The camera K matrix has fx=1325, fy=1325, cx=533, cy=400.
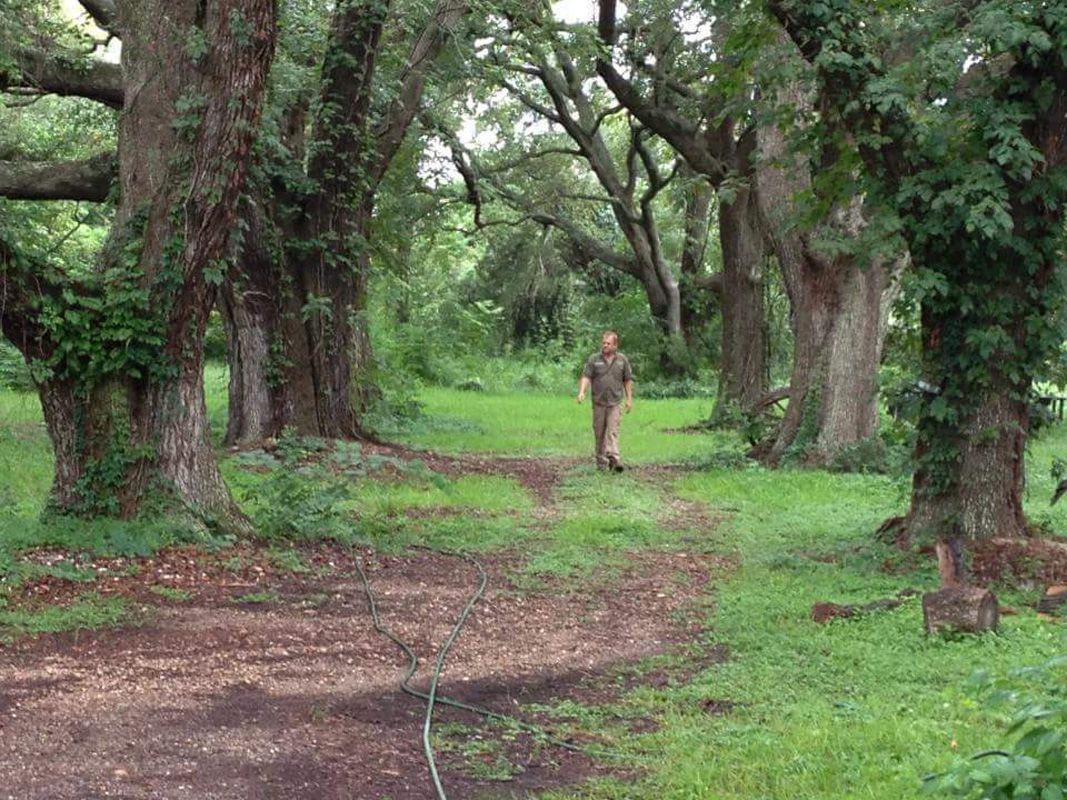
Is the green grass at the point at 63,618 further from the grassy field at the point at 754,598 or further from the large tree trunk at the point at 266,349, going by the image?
the large tree trunk at the point at 266,349

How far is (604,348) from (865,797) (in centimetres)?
1266

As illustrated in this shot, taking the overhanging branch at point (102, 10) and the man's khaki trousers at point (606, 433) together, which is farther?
the man's khaki trousers at point (606, 433)

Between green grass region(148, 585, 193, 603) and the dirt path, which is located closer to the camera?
the dirt path

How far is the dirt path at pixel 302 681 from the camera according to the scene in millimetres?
5590

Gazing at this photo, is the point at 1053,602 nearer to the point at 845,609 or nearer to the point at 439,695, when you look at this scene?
the point at 845,609

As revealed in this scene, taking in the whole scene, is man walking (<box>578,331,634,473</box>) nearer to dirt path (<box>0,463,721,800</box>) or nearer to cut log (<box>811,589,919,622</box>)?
dirt path (<box>0,463,721,800</box>)

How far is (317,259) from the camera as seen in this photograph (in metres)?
17.5

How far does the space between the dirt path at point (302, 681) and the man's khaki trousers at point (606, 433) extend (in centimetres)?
696

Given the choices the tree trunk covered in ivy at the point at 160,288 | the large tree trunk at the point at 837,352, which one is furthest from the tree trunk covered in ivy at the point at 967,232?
the large tree trunk at the point at 837,352

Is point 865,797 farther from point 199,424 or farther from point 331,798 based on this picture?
point 199,424

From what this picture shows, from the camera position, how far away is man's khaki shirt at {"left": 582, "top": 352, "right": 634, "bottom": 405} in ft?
57.1

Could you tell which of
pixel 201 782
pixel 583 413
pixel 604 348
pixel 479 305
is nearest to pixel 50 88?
pixel 604 348

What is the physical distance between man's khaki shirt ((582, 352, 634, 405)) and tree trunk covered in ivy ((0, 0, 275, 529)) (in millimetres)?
7871

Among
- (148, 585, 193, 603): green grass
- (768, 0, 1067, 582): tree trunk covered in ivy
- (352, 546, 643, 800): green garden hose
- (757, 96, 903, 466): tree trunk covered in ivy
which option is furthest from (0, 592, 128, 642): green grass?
(757, 96, 903, 466): tree trunk covered in ivy
